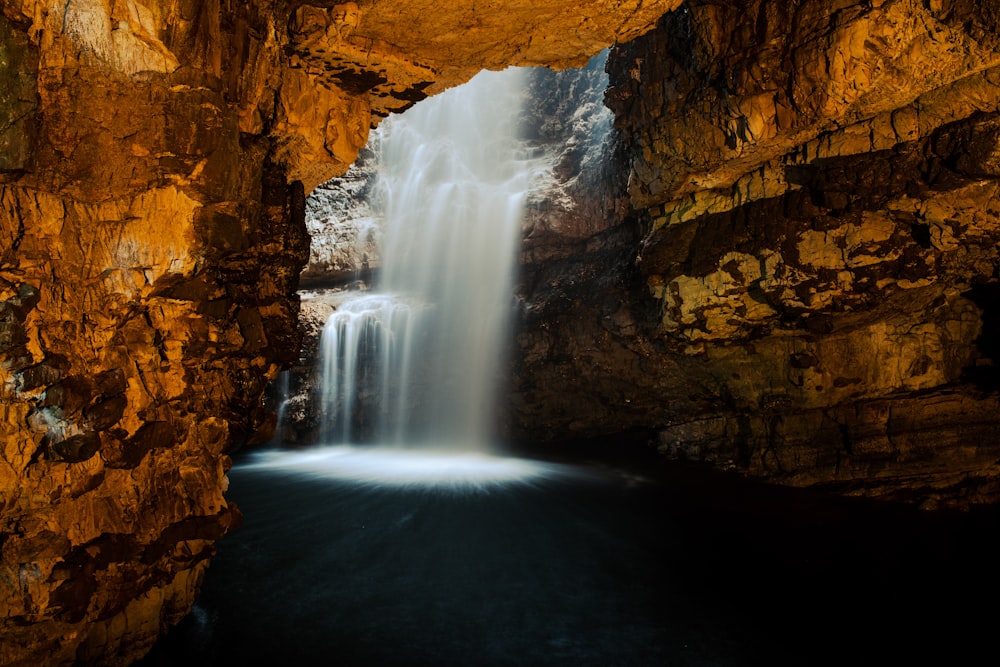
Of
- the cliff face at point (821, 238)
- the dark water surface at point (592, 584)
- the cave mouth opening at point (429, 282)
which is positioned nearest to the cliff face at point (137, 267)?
the dark water surface at point (592, 584)

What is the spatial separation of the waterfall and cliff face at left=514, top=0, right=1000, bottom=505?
548 centimetres

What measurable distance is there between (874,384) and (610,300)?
6.49 metres

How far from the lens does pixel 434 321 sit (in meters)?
18.6

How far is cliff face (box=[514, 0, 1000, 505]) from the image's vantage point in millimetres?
8305

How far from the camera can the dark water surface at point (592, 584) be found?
5473 mm

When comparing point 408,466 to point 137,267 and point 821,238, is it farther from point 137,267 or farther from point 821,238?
point 137,267

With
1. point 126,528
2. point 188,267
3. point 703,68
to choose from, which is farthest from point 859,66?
point 126,528

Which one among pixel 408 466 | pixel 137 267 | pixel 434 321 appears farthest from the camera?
pixel 434 321

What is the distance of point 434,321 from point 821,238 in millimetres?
11960

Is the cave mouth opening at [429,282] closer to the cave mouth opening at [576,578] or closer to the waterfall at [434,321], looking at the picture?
the waterfall at [434,321]

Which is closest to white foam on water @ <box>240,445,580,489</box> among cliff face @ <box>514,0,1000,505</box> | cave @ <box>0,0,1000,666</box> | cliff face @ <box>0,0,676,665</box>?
cave @ <box>0,0,1000,666</box>

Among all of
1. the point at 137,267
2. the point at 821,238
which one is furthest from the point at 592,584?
the point at 821,238

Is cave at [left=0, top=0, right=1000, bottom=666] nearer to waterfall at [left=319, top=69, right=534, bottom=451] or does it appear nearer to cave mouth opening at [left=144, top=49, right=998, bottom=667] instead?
cave mouth opening at [left=144, top=49, right=998, bottom=667]

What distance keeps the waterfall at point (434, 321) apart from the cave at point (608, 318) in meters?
2.27
